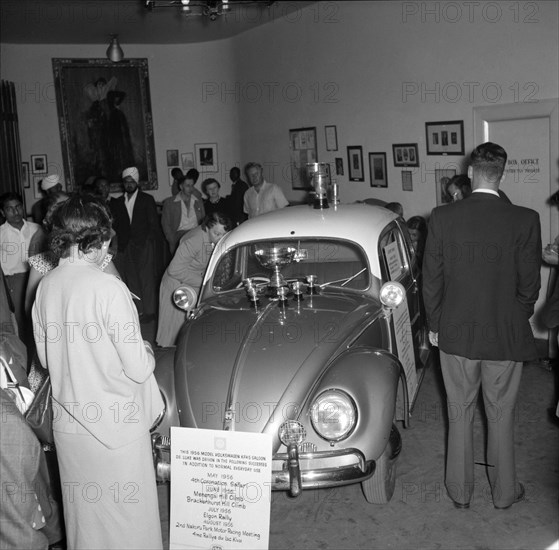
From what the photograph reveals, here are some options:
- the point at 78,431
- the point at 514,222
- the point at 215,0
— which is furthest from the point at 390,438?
the point at 215,0

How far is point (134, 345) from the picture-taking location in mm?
2750

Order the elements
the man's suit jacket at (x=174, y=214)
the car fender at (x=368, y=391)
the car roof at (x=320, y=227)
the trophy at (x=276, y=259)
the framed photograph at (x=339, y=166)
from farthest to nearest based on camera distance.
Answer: the framed photograph at (x=339, y=166)
the man's suit jacket at (x=174, y=214)
the car roof at (x=320, y=227)
the trophy at (x=276, y=259)
the car fender at (x=368, y=391)

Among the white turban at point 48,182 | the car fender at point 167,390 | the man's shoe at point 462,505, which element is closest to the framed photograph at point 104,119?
the white turban at point 48,182

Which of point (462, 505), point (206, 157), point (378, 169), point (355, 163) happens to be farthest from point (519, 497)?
point (206, 157)

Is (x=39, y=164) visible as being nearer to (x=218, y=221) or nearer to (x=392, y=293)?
(x=218, y=221)

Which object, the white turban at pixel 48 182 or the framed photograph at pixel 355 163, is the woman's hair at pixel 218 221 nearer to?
the white turban at pixel 48 182

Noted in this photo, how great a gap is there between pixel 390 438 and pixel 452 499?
0.54 m

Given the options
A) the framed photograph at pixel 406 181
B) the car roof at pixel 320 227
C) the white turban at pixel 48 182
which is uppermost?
the white turban at pixel 48 182

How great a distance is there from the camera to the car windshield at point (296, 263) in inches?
179

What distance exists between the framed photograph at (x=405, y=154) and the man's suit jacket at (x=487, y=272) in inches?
187

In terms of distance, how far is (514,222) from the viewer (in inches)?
140

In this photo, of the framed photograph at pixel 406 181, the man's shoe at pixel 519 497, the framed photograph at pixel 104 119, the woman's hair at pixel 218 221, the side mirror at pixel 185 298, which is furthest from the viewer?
the framed photograph at pixel 104 119

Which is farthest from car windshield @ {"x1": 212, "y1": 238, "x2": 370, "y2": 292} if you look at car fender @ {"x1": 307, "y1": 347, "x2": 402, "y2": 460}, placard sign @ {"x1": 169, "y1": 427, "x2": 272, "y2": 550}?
placard sign @ {"x1": 169, "y1": 427, "x2": 272, "y2": 550}

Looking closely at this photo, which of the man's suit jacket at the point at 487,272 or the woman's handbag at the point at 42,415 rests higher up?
the man's suit jacket at the point at 487,272
